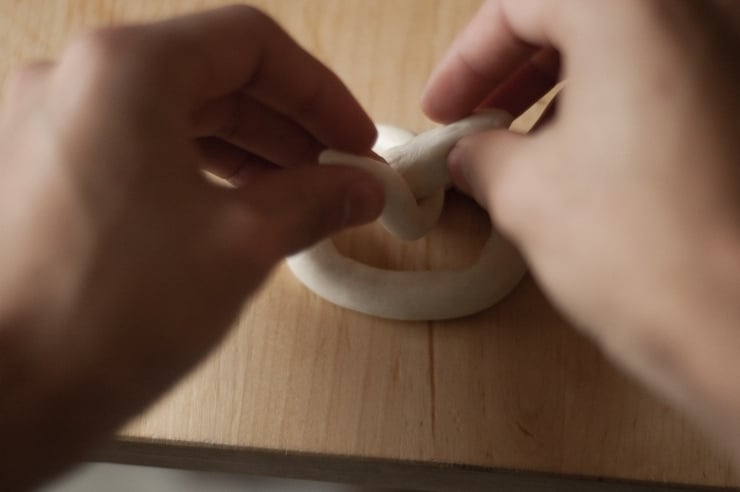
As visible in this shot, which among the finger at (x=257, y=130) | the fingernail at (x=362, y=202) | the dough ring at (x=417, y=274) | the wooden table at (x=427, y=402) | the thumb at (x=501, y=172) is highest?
the thumb at (x=501, y=172)

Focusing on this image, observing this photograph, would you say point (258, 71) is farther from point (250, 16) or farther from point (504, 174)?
point (504, 174)

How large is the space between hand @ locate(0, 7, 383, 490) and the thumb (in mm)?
85

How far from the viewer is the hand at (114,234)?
30 centimetres

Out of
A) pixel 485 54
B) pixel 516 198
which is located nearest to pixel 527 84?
pixel 485 54

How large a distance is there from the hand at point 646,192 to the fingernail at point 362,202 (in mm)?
63

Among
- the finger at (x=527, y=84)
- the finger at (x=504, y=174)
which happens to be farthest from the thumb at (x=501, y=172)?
the finger at (x=527, y=84)

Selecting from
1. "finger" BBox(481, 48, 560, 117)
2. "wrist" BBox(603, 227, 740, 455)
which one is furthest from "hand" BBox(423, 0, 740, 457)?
"finger" BBox(481, 48, 560, 117)

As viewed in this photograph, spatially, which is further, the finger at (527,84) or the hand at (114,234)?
the finger at (527,84)

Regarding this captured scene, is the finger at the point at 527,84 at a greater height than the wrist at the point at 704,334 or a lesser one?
lesser

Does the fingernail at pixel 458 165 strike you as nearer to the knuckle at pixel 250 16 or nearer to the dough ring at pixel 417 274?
the dough ring at pixel 417 274

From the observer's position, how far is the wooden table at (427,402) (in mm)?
483

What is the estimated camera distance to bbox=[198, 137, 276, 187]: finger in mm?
504

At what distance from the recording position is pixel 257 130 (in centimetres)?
48

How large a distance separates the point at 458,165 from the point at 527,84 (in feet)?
0.40
